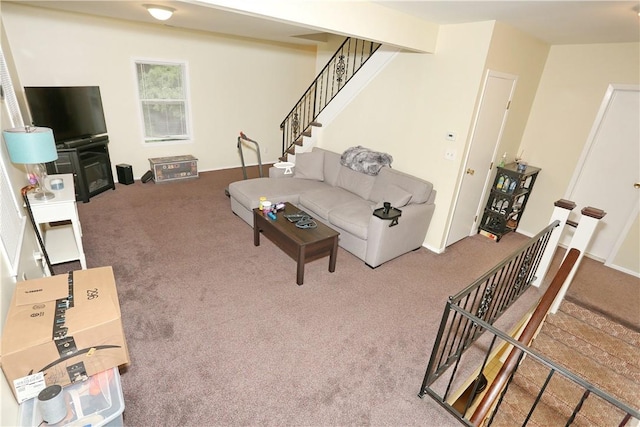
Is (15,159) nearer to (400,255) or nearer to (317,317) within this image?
(317,317)

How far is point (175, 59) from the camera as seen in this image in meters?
5.39

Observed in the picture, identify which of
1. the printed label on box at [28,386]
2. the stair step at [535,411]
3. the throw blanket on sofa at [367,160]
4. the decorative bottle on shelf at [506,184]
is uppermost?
the throw blanket on sofa at [367,160]

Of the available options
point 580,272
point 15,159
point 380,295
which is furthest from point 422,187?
point 15,159

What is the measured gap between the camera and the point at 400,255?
146 inches

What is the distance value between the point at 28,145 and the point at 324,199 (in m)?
2.78

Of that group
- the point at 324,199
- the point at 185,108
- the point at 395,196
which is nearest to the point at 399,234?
the point at 395,196

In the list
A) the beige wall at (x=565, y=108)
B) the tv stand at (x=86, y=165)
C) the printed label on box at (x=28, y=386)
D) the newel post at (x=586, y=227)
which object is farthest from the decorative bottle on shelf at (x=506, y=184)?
the tv stand at (x=86, y=165)

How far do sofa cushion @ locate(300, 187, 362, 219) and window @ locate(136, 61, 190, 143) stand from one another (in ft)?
10.7

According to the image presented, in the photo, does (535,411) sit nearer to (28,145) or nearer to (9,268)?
(9,268)

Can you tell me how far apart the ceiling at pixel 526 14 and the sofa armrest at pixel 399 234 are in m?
1.91

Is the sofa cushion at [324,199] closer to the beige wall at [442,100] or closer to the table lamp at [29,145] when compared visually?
the beige wall at [442,100]

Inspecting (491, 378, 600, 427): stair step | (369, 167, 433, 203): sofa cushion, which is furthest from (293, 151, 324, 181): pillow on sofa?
(491, 378, 600, 427): stair step

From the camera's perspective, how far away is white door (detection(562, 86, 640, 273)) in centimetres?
366

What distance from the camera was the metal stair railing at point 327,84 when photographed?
17.2ft
